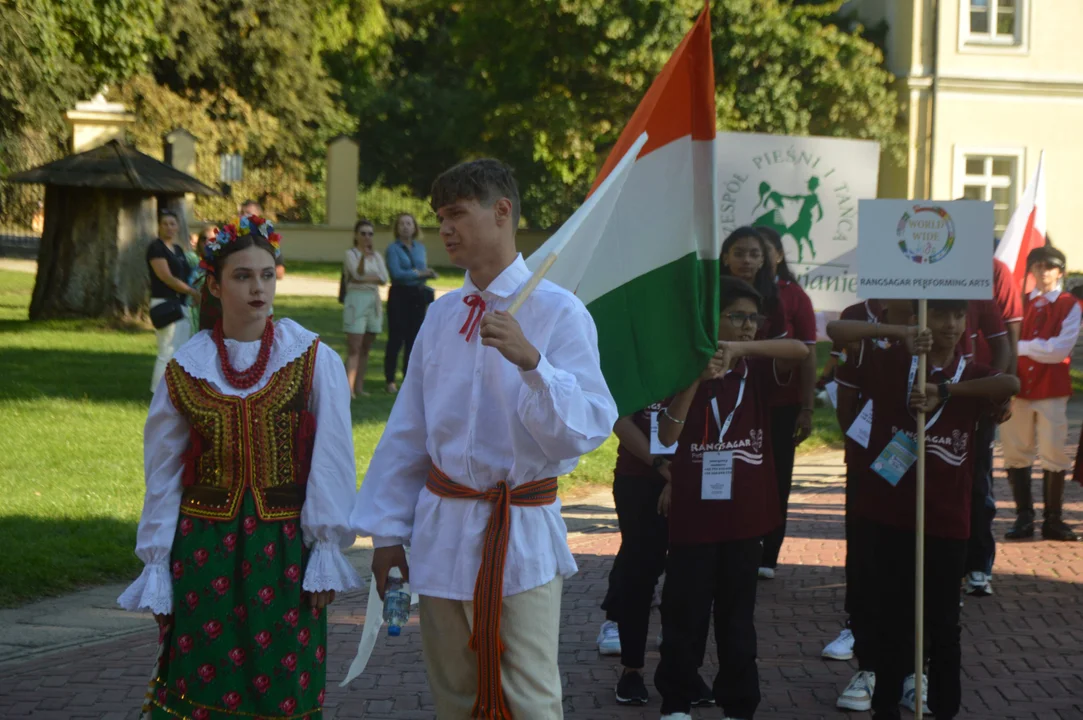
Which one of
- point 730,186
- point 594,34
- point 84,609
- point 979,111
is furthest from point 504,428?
point 979,111

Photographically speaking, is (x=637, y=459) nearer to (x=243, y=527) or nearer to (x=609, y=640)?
(x=609, y=640)

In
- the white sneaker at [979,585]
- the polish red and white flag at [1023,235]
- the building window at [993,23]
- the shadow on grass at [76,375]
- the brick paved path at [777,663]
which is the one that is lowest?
the brick paved path at [777,663]

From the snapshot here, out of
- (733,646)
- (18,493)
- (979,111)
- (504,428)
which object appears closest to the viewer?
(504,428)

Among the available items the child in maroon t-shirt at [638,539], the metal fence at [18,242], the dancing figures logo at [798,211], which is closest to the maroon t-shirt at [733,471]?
the child in maroon t-shirt at [638,539]

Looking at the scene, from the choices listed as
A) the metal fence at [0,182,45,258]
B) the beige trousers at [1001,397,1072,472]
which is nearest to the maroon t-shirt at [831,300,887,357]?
the beige trousers at [1001,397,1072,472]

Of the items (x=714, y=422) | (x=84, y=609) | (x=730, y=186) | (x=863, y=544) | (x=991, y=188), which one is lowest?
(x=84, y=609)

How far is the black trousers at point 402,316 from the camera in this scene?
14594 mm

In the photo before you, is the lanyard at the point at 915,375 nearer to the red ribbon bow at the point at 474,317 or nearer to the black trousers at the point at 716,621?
the black trousers at the point at 716,621

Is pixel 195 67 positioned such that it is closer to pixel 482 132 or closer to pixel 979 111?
pixel 482 132

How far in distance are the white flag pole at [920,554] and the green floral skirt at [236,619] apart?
7.17 ft

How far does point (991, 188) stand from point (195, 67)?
20.0 m

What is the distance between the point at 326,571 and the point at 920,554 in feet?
7.01

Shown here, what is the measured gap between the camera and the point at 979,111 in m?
33.4

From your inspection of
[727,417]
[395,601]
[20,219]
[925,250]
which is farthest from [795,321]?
[20,219]
